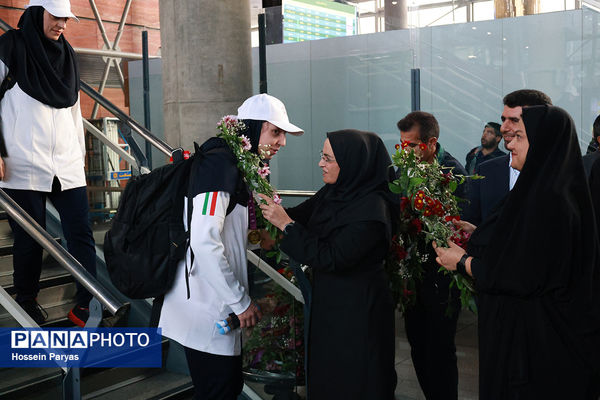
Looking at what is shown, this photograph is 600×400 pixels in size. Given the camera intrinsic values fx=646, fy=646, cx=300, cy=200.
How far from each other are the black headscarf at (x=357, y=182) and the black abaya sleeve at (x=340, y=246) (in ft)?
0.13

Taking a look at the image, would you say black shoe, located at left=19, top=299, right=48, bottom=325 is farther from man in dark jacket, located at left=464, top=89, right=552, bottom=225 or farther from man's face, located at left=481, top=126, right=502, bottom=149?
man's face, located at left=481, top=126, right=502, bottom=149

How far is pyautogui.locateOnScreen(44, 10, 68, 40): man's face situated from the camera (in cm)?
348

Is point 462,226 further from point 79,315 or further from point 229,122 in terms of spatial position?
point 79,315

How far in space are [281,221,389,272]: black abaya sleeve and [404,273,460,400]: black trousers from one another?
755 mm

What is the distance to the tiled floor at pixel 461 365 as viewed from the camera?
4.37 metres

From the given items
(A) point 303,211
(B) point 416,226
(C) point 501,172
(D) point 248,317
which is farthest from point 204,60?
(D) point 248,317

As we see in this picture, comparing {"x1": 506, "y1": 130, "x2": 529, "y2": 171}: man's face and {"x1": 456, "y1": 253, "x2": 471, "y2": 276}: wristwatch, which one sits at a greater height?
{"x1": 506, "y1": 130, "x2": 529, "y2": 171}: man's face

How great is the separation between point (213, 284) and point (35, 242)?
158cm

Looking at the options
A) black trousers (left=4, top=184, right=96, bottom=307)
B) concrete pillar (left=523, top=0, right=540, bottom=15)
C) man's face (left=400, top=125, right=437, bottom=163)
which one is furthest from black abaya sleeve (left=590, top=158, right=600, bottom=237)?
concrete pillar (left=523, top=0, right=540, bottom=15)

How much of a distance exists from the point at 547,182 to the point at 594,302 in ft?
1.54

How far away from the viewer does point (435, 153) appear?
380 centimetres

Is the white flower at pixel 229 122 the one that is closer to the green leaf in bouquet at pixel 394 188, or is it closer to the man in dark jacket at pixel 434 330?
the green leaf in bouquet at pixel 394 188

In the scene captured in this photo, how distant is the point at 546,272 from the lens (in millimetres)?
2238

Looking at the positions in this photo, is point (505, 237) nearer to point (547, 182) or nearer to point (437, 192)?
point (547, 182)
